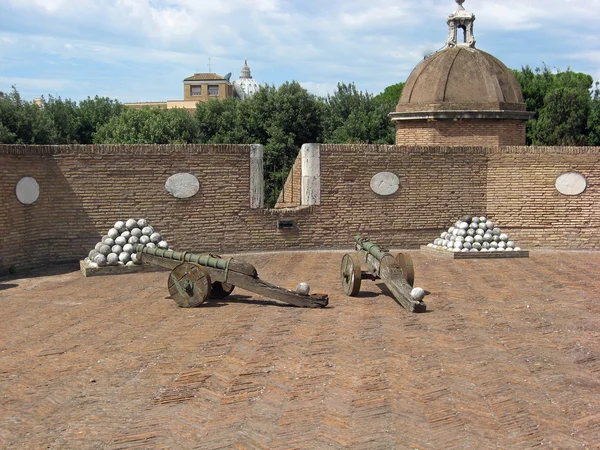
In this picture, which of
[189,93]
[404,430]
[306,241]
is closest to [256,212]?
[306,241]

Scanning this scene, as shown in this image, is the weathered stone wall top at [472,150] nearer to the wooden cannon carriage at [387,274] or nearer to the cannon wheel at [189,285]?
the wooden cannon carriage at [387,274]

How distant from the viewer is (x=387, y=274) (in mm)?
8703

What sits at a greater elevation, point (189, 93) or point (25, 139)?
point (189, 93)

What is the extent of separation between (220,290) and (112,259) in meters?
2.89

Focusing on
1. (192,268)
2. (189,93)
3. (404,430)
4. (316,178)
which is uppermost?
(189,93)

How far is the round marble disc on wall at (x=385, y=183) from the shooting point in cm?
1344

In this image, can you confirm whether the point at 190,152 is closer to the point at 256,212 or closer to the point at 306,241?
the point at 256,212

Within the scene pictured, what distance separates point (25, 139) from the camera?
27.6m

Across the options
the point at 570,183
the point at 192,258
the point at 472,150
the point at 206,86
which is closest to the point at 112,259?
the point at 192,258

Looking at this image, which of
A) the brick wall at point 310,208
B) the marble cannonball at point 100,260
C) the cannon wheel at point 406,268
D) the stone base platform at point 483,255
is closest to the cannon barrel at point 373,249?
the cannon wheel at point 406,268

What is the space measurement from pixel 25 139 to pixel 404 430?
85.2 ft

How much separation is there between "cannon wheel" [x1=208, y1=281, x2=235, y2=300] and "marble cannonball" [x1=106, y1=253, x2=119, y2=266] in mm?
2766

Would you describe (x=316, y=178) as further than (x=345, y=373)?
Yes

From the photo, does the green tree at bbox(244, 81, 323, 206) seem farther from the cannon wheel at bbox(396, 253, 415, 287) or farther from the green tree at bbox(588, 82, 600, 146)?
the cannon wheel at bbox(396, 253, 415, 287)
